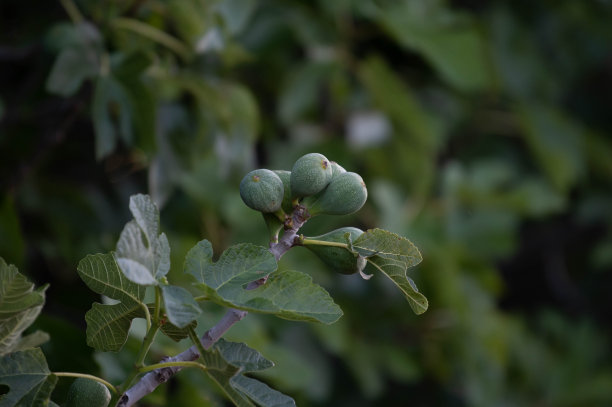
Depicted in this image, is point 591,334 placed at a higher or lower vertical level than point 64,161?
higher

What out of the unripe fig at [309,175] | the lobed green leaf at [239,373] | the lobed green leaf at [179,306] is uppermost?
the unripe fig at [309,175]

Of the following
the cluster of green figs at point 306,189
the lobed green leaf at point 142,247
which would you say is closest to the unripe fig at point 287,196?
the cluster of green figs at point 306,189

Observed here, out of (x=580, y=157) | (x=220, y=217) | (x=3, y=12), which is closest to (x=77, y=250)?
(x=220, y=217)

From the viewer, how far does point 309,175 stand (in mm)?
520

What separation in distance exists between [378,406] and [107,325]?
1505 mm

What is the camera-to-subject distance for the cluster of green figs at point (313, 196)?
52cm

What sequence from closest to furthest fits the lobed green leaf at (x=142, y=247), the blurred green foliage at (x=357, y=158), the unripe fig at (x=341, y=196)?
1. the lobed green leaf at (x=142, y=247)
2. the unripe fig at (x=341, y=196)
3. the blurred green foliage at (x=357, y=158)

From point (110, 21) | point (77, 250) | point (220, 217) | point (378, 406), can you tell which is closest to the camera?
point (110, 21)

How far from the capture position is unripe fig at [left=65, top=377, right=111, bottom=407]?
0.49 metres

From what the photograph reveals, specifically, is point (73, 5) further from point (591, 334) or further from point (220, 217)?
point (591, 334)

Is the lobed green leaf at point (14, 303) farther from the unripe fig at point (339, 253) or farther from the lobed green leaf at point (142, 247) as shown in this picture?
the unripe fig at point (339, 253)

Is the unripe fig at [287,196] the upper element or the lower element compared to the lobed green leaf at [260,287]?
upper

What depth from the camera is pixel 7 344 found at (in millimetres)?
489

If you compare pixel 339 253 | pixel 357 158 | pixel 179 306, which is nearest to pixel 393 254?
pixel 339 253
